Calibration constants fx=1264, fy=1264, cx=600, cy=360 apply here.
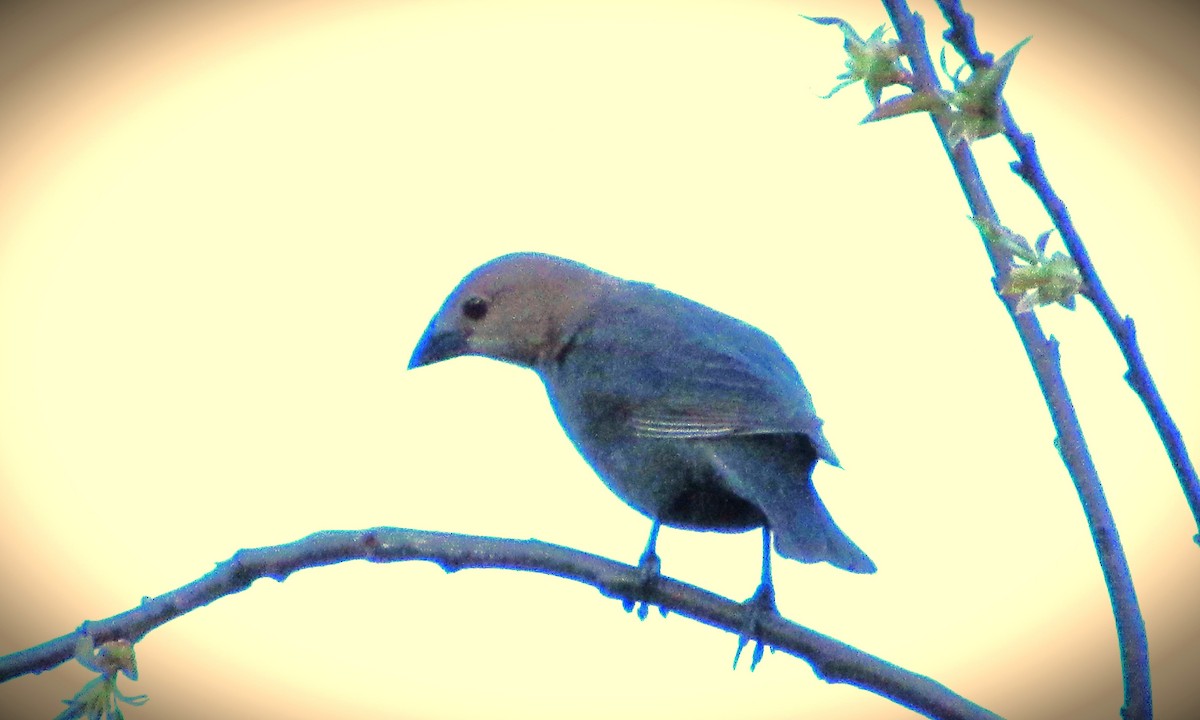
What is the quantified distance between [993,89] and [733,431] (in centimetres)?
156

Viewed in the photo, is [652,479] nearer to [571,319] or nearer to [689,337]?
[689,337]

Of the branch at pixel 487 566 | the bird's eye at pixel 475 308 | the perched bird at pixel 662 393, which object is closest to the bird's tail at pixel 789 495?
the perched bird at pixel 662 393

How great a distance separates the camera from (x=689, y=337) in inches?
149

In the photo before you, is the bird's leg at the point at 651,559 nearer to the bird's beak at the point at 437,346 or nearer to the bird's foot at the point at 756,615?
the bird's foot at the point at 756,615

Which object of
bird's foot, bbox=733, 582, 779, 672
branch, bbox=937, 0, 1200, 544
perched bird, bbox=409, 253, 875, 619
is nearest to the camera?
branch, bbox=937, 0, 1200, 544

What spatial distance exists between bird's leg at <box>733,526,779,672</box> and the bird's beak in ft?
4.13

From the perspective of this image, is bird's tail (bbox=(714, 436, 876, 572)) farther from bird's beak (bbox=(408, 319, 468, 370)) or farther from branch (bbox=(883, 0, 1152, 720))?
bird's beak (bbox=(408, 319, 468, 370))

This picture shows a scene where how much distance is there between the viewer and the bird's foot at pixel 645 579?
2786 mm

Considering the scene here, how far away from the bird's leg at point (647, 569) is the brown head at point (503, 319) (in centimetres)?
91

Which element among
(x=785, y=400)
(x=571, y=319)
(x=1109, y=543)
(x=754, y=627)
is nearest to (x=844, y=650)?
(x=754, y=627)

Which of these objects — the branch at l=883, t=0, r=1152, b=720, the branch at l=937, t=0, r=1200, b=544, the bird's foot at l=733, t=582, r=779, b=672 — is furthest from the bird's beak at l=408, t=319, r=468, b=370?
A: the branch at l=937, t=0, r=1200, b=544

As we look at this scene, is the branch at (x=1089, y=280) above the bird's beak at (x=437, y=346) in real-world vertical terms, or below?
below

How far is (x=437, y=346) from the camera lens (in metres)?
4.05

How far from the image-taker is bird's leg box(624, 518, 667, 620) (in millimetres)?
2791
